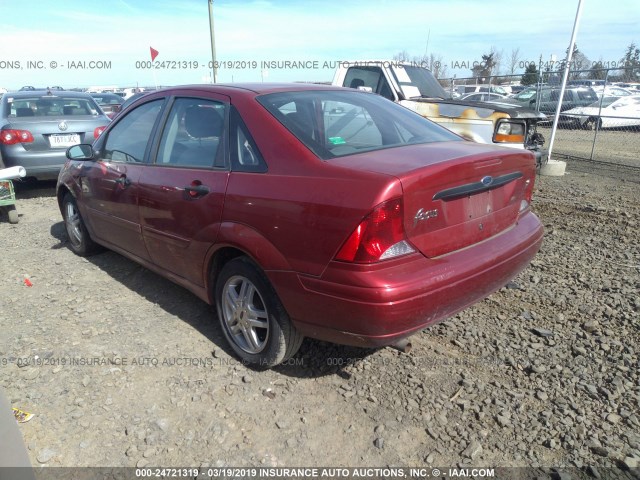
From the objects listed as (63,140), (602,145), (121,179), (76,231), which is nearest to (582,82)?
(602,145)

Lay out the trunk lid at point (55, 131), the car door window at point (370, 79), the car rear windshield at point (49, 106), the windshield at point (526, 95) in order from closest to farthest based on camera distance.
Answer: the trunk lid at point (55, 131), the car rear windshield at point (49, 106), the car door window at point (370, 79), the windshield at point (526, 95)

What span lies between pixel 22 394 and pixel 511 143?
643 centimetres

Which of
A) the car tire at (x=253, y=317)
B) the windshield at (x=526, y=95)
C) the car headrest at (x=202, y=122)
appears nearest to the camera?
the car tire at (x=253, y=317)

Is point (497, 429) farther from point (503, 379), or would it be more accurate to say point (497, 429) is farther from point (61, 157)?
point (61, 157)

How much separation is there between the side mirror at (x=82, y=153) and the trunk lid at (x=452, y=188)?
2803mm

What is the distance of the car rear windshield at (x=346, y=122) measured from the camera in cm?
260

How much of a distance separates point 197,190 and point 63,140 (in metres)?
5.58

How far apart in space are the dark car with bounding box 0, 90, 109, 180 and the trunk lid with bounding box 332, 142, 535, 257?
253 inches

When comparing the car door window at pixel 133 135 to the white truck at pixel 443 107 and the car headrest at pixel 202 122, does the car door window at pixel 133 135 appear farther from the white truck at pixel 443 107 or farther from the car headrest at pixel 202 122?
the white truck at pixel 443 107

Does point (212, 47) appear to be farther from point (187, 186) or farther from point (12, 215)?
point (187, 186)

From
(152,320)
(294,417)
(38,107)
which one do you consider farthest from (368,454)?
(38,107)

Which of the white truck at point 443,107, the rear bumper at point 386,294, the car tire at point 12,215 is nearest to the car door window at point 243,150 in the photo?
the rear bumper at point 386,294

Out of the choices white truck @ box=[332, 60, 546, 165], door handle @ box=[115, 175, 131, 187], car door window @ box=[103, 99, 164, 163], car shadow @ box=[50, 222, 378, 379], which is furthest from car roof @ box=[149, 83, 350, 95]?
white truck @ box=[332, 60, 546, 165]

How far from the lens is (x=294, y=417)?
2475 mm
